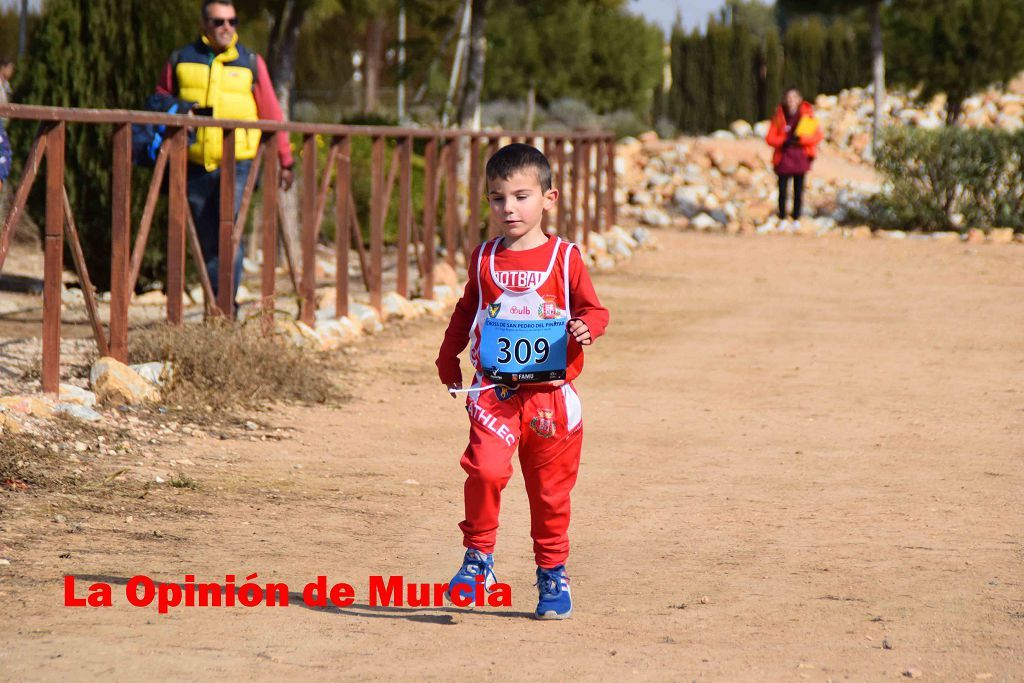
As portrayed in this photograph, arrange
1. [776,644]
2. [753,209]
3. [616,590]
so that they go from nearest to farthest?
[776,644]
[616,590]
[753,209]

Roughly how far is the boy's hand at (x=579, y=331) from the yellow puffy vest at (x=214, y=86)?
14.3ft

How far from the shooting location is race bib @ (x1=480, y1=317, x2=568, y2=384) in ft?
12.6

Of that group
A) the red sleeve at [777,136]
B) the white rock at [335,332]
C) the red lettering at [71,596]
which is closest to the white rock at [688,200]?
the red sleeve at [777,136]

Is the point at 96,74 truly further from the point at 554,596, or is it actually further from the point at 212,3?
the point at 554,596

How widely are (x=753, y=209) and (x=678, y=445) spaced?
1497 cm

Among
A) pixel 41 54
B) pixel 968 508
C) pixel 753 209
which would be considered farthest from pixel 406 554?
pixel 753 209

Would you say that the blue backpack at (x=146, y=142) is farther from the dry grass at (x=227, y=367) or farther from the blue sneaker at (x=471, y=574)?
the blue sneaker at (x=471, y=574)

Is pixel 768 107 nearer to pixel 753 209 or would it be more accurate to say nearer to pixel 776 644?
pixel 753 209

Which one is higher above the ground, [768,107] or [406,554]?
[768,107]

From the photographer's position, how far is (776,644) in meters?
3.66

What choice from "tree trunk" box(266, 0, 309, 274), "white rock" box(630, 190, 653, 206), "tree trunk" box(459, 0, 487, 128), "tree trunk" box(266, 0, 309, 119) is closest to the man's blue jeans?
"tree trunk" box(266, 0, 309, 274)

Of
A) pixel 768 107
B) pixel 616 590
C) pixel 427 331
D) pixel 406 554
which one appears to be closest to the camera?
pixel 616 590

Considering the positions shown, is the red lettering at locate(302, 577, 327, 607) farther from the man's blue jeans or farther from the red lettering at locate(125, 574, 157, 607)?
the man's blue jeans

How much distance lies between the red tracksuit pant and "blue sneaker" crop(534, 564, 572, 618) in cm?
3
